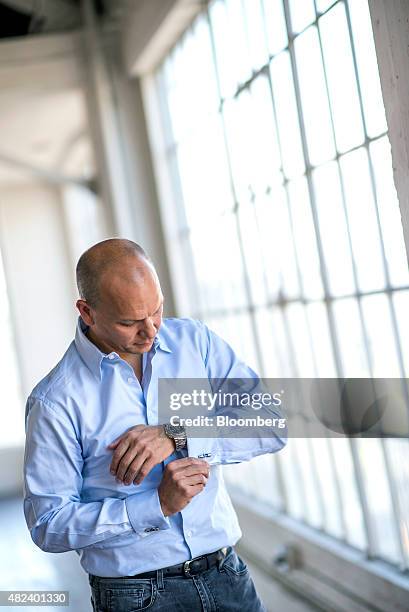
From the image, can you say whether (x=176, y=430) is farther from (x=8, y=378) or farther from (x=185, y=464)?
(x=8, y=378)

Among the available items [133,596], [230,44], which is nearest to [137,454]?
[133,596]

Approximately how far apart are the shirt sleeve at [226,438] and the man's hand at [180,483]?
0.09 meters

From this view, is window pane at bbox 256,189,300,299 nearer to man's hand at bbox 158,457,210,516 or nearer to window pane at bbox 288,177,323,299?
window pane at bbox 288,177,323,299

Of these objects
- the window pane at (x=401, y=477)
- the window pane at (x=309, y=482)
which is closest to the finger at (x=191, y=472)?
the window pane at (x=401, y=477)

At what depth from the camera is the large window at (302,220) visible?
3.16 meters

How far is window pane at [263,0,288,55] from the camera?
367cm

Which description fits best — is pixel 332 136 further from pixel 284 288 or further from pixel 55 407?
pixel 55 407

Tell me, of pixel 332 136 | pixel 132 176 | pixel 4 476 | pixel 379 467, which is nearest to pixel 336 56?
pixel 332 136

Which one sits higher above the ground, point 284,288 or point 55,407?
point 284,288

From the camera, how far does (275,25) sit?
12.3 ft

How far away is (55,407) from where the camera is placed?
197 cm

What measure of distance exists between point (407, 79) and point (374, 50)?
1.21ft

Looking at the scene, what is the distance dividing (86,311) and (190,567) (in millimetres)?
674

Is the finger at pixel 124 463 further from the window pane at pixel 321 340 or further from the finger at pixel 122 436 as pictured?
the window pane at pixel 321 340
